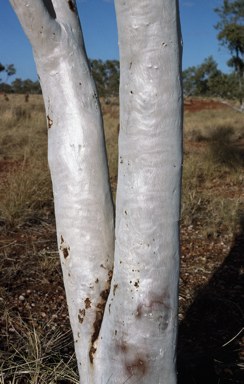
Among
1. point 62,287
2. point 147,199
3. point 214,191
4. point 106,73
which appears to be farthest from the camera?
point 106,73

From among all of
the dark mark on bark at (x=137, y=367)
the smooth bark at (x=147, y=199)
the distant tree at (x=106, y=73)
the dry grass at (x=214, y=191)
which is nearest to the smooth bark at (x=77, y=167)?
the smooth bark at (x=147, y=199)

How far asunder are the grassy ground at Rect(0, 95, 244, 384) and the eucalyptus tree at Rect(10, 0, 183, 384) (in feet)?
1.98

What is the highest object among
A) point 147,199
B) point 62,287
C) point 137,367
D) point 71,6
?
point 71,6

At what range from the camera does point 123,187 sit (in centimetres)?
114

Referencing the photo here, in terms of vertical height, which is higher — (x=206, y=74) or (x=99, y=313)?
(x=206, y=74)

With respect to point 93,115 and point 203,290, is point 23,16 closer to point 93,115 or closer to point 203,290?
point 93,115

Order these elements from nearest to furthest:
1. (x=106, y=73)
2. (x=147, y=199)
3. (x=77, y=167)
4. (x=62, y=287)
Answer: (x=147, y=199) < (x=77, y=167) < (x=62, y=287) < (x=106, y=73)

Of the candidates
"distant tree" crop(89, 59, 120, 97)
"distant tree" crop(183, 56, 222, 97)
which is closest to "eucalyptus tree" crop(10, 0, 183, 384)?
"distant tree" crop(183, 56, 222, 97)

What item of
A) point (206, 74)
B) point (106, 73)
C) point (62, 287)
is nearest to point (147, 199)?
point (62, 287)

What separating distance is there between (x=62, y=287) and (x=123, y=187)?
1.88 m

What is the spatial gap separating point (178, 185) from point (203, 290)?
5.99ft

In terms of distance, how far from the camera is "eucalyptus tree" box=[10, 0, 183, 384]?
103 centimetres

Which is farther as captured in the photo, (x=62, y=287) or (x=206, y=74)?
(x=206, y=74)

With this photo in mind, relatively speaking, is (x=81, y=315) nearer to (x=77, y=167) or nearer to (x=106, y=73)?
(x=77, y=167)
